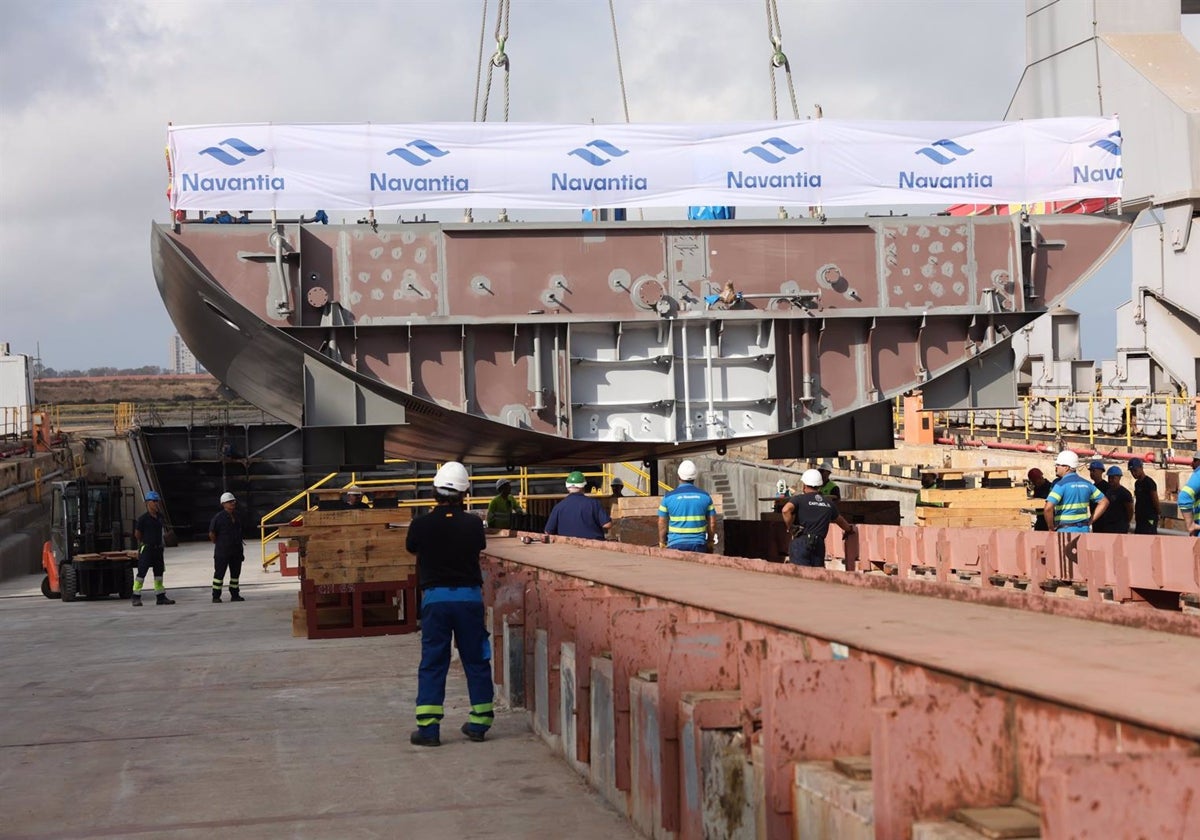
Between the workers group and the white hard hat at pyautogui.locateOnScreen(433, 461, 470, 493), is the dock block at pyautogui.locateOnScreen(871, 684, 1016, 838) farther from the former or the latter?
the workers group

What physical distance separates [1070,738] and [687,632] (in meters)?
2.33

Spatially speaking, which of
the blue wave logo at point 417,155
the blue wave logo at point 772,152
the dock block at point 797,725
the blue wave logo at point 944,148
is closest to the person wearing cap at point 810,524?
the blue wave logo at point 772,152

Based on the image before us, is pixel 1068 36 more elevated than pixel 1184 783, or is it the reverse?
pixel 1068 36

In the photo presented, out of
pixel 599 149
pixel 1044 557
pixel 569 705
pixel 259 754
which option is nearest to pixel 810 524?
pixel 1044 557

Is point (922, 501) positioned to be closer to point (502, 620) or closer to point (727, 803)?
point (502, 620)

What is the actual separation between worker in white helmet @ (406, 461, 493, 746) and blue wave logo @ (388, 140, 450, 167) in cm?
535

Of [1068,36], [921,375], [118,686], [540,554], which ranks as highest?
[1068,36]

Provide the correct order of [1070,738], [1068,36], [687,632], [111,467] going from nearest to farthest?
[1070,738] → [687,632] → [1068,36] → [111,467]

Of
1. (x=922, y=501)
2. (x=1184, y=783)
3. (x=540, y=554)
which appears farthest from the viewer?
(x=922, y=501)

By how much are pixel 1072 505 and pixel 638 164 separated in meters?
5.36

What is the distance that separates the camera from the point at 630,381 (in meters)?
13.9

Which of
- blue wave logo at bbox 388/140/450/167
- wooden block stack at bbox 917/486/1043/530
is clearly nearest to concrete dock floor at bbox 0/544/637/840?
blue wave logo at bbox 388/140/450/167

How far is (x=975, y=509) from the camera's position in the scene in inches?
754

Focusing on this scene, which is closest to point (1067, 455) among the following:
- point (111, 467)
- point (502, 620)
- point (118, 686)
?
point (502, 620)
